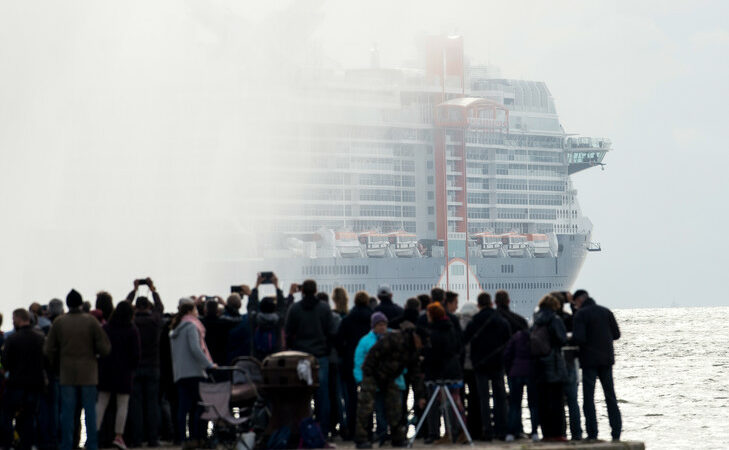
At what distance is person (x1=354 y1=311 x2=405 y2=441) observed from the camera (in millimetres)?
12672

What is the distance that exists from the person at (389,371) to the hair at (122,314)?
2421mm

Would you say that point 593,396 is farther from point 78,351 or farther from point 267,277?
point 78,351

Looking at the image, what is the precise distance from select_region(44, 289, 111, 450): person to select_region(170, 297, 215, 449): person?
0.83m

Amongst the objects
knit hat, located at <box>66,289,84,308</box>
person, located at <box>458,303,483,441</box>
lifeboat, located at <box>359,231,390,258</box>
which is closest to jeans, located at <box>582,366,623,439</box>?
person, located at <box>458,303,483,441</box>

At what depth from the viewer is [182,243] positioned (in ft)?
342

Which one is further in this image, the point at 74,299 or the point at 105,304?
the point at 105,304

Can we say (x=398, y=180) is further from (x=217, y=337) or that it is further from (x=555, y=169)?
(x=217, y=337)

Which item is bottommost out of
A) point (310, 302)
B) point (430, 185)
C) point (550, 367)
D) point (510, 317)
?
point (550, 367)

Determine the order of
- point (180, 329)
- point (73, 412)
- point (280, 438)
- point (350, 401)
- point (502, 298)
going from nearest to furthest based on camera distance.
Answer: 1. point (280, 438)
2. point (73, 412)
3. point (180, 329)
4. point (502, 298)
5. point (350, 401)

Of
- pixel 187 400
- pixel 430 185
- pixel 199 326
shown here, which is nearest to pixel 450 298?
pixel 199 326

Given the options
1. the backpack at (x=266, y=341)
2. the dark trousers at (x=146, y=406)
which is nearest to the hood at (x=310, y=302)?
the backpack at (x=266, y=341)

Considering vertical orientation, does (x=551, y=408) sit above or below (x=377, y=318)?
below

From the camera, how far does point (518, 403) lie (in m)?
13.7

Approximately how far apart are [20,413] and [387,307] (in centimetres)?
398
